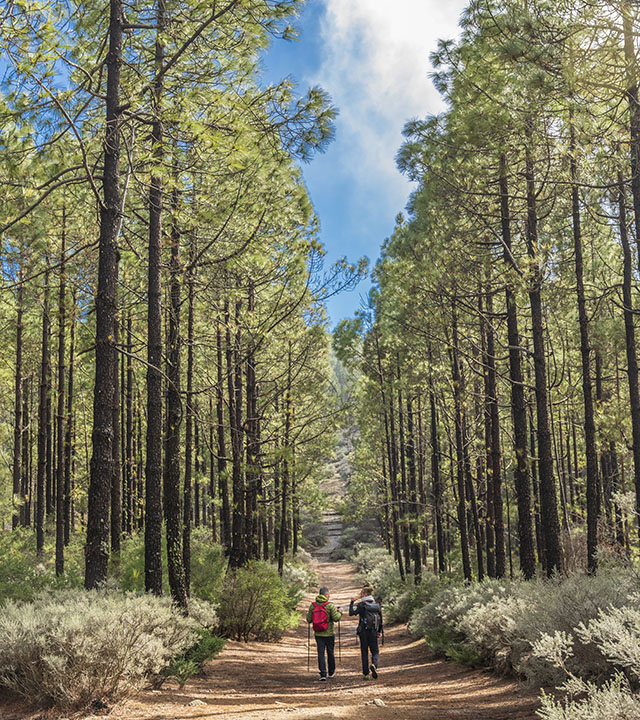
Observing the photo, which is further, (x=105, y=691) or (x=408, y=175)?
(x=408, y=175)

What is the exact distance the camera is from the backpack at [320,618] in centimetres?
967

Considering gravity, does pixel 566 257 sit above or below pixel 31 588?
above

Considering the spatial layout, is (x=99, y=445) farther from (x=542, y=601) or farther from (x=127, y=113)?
(x=542, y=601)

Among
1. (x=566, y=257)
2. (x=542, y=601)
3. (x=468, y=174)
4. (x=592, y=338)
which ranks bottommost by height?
(x=542, y=601)

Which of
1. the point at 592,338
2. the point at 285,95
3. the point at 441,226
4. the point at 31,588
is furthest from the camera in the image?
the point at 592,338

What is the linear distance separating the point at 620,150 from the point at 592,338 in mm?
10443

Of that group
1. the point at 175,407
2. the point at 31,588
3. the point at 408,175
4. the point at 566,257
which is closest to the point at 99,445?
the point at 175,407

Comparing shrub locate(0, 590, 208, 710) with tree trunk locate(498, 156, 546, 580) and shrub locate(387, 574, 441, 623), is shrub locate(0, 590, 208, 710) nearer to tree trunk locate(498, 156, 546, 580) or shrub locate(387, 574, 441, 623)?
tree trunk locate(498, 156, 546, 580)

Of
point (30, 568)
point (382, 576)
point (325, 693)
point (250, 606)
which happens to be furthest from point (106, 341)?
point (382, 576)

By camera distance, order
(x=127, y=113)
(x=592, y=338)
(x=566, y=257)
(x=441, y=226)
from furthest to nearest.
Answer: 1. (x=592, y=338)
2. (x=566, y=257)
3. (x=441, y=226)
4. (x=127, y=113)

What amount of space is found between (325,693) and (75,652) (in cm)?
416

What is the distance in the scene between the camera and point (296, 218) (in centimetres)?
1164

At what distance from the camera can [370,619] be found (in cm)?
971

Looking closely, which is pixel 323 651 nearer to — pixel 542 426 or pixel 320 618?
pixel 320 618
